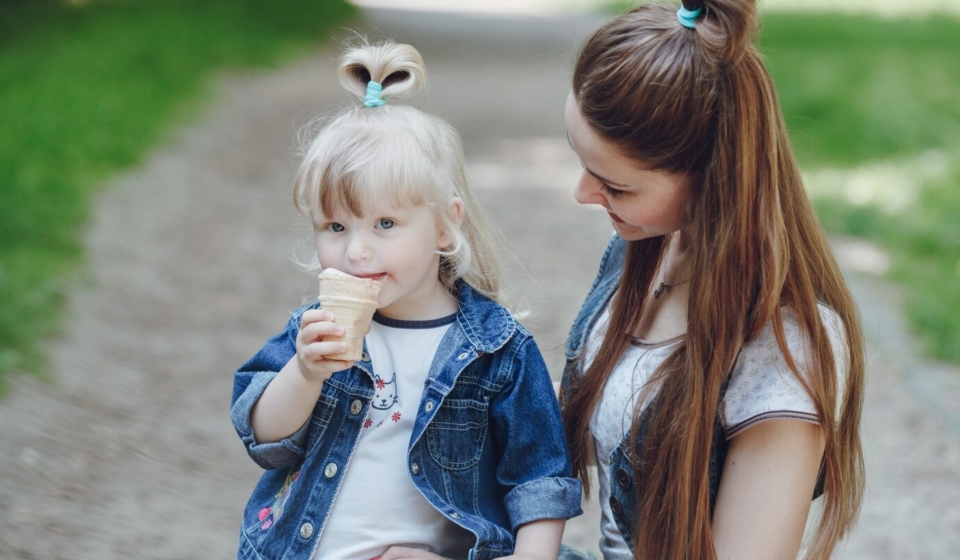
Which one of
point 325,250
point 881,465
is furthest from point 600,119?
point 881,465

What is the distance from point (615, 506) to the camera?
218cm

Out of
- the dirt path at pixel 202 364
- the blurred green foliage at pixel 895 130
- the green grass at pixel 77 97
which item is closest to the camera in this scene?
the dirt path at pixel 202 364

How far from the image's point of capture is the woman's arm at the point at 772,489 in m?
1.90

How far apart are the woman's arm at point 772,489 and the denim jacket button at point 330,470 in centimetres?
72

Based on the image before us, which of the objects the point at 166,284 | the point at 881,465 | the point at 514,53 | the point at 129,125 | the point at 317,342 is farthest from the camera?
the point at 514,53

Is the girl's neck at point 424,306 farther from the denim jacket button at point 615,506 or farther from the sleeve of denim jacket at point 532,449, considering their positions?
the denim jacket button at point 615,506

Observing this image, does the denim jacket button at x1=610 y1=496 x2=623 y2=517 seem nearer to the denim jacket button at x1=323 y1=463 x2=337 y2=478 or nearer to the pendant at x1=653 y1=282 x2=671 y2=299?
the pendant at x1=653 y1=282 x2=671 y2=299

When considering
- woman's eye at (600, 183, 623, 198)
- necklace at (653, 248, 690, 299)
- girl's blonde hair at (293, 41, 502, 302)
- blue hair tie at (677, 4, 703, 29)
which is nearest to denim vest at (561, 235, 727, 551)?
necklace at (653, 248, 690, 299)

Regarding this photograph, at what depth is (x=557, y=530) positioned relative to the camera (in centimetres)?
208

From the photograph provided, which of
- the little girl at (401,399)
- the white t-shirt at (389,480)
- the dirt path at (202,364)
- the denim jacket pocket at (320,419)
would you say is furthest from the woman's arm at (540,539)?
the dirt path at (202,364)

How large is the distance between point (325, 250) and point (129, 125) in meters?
7.07

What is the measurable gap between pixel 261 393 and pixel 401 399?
0.26 meters

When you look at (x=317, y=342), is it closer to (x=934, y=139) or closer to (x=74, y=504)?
(x=74, y=504)

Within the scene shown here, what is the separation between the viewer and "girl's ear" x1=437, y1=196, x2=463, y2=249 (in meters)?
2.12
